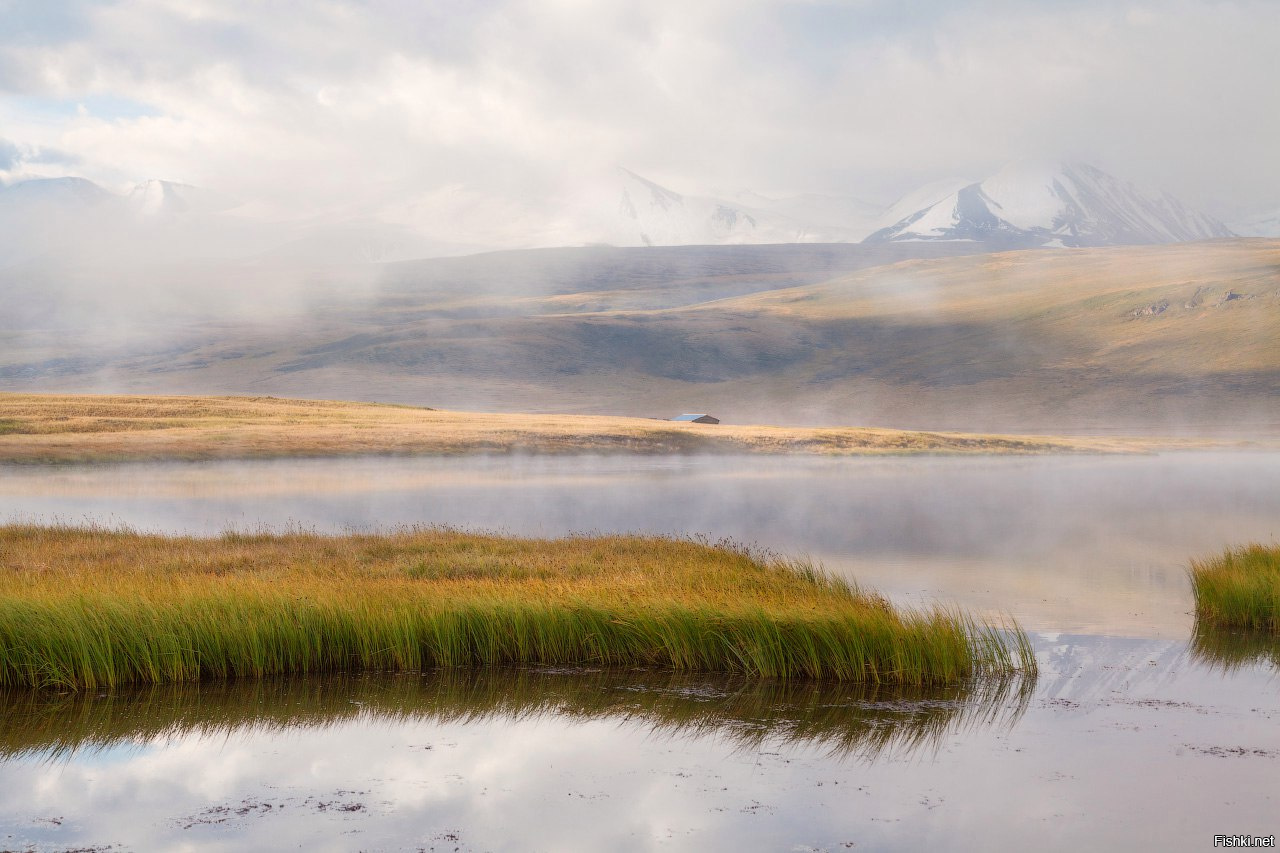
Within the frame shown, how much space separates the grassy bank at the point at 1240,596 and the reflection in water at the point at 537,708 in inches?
236

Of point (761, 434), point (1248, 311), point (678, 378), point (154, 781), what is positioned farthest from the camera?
point (678, 378)

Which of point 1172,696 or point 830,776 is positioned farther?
point 1172,696

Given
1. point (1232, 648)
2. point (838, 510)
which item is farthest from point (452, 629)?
point (838, 510)

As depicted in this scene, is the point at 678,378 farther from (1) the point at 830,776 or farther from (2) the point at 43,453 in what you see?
(1) the point at 830,776

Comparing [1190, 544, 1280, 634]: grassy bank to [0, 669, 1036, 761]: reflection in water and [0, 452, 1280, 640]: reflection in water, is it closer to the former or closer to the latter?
[0, 452, 1280, 640]: reflection in water

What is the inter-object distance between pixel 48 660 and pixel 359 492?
2719 cm

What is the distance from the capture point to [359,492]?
40.2 m

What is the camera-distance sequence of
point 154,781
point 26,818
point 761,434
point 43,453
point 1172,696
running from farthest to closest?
1. point 761,434
2. point 43,453
3. point 1172,696
4. point 154,781
5. point 26,818

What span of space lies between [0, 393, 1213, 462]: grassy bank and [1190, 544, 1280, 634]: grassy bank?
4278 centimetres

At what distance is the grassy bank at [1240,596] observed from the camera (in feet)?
58.9

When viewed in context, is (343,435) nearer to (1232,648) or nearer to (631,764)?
(1232,648)

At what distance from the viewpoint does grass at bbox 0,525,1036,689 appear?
44.4ft

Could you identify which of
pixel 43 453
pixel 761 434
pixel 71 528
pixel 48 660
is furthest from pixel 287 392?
pixel 48 660

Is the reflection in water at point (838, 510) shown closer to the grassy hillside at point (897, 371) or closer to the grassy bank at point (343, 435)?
the grassy bank at point (343, 435)
